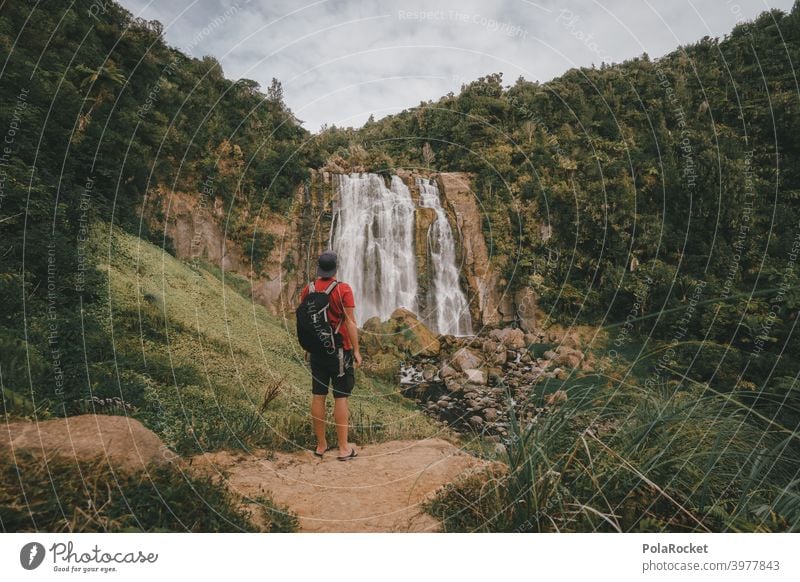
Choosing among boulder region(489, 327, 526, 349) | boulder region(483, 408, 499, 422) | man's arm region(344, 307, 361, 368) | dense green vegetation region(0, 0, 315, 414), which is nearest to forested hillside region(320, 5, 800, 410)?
boulder region(489, 327, 526, 349)

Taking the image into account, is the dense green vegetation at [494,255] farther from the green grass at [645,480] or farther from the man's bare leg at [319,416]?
the man's bare leg at [319,416]

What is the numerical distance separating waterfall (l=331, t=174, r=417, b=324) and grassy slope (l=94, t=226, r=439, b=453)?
7.51 metres

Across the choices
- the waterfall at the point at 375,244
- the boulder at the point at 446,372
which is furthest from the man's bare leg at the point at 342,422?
the waterfall at the point at 375,244

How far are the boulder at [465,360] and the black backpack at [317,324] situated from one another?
12.3 m

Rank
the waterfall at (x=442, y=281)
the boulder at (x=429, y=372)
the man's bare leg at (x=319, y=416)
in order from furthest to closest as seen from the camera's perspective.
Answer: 1. the waterfall at (x=442, y=281)
2. the boulder at (x=429, y=372)
3. the man's bare leg at (x=319, y=416)

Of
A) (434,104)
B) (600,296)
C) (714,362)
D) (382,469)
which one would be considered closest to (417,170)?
(434,104)

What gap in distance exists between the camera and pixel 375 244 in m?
22.1

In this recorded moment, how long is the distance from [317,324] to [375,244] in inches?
728

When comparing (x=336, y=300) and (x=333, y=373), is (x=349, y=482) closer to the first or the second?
(x=333, y=373)

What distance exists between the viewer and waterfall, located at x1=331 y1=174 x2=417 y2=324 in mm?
21766

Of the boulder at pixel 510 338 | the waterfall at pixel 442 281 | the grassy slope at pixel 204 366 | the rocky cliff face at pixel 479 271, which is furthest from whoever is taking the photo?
the rocky cliff face at pixel 479 271

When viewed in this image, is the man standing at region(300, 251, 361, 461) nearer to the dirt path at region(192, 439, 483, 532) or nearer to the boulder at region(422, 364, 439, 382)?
the dirt path at region(192, 439, 483, 532)

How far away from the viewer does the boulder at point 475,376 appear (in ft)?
47.1
